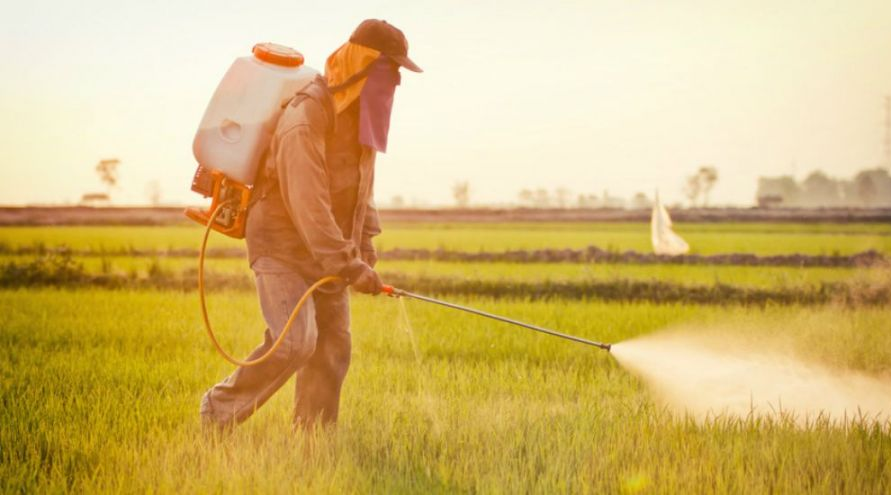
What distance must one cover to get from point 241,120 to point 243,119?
10 millimetres

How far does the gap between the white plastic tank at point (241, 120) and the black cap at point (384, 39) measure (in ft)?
1.37

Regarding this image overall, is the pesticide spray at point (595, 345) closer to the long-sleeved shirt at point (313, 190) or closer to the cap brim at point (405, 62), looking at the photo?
the long-sleeved shirt at point (313, 190)

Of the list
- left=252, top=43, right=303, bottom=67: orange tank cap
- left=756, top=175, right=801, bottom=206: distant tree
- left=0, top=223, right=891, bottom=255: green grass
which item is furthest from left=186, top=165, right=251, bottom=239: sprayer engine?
left=756, top=175, right=801, bottom=206: distant tree

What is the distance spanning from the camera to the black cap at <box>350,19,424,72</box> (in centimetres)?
372

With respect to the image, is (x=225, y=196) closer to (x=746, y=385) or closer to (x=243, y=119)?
(x=243, y=119)

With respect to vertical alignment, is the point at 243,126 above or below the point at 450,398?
above

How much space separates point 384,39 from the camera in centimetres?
372

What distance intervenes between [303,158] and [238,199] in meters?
0.49

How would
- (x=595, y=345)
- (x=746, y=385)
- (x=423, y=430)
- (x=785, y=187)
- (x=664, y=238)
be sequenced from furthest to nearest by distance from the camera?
(x=785, y=187), (x=664, y=238), (x=746, y=385), (x=595, y=345), (x=423, y=430)

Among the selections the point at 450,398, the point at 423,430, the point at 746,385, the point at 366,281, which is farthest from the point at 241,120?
the point at 746,385

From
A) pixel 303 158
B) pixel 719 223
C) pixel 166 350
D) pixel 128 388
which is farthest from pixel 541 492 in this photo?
pixel 719 223

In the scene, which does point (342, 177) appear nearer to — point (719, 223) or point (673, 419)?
point (673, 419)

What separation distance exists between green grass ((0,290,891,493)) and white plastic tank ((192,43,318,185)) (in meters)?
1.24

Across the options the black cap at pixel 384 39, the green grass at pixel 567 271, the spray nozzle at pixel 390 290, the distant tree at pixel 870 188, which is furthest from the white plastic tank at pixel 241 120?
the distant tree at pixel 870 188
